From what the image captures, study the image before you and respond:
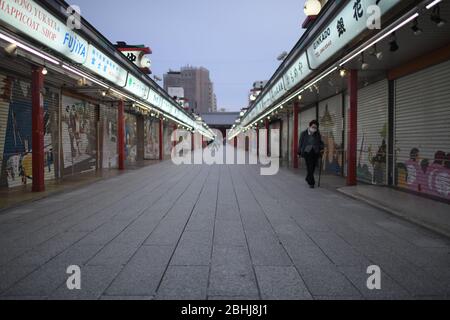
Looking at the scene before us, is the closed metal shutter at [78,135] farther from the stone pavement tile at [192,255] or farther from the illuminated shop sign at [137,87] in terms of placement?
the stone pavement tile at [192,255]

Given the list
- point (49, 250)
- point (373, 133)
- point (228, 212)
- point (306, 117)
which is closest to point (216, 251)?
point (49, 250)

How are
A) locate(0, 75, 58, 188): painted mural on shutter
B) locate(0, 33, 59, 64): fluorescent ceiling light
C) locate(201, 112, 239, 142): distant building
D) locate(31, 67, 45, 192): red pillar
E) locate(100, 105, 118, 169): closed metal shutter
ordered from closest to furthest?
locate(0, 33, 59, 64): fluorescent ceiling light
locate(31, 67, 45, 192): red pillar
locate(0, 75, 58, 188): painted mural on shutter
locate(100, 105, 118, 169): closed metal shutter
locate(201, 112, 239, 142): distant building

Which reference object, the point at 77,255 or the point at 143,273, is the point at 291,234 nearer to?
the point at 143,273

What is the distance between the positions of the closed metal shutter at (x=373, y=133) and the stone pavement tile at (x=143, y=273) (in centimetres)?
809

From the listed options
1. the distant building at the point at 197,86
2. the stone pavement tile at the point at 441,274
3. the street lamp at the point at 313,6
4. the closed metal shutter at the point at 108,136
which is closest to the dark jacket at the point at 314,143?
the street lamp at the point at 313,6

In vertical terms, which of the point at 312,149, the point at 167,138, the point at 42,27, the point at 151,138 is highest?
the point at 42,27

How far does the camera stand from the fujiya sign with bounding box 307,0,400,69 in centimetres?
606

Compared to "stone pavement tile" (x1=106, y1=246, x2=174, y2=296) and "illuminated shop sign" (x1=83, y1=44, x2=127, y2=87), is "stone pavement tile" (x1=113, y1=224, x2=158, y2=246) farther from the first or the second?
"illuminated shop sign" (x1=83, y1=44, x2=127, y2=87)

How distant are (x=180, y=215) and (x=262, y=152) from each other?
2803 cm

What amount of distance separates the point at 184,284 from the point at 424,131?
24.7 ft

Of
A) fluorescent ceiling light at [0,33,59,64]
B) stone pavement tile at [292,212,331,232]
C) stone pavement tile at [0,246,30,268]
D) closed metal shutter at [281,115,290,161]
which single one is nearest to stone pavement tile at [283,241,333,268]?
stone pavement tile at [292,212,331,232]

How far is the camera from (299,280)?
3.24 m

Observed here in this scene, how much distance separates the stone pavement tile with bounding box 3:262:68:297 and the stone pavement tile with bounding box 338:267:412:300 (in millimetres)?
2771

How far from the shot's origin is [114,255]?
3.95 m
